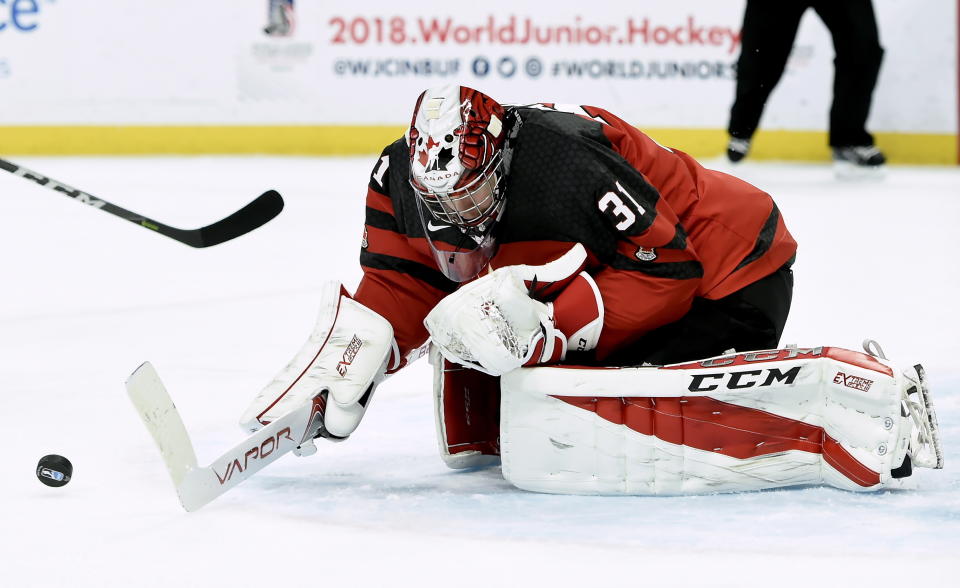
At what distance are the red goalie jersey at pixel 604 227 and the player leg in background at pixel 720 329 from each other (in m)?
0.03

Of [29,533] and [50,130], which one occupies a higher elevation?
[29,533]

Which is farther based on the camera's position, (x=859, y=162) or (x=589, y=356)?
(x=859, y=162)

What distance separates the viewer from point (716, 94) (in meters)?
7.35

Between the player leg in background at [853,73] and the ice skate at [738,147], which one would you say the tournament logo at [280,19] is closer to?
the ice skate at [738,147]

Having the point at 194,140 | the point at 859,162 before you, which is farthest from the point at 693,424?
the point at 194,140

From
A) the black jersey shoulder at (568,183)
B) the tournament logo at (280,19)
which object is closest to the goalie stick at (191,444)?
the black jersey shoulder at (568,183)

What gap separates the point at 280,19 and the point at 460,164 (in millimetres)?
5907

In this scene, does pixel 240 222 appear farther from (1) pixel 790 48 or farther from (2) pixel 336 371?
(1) pixel 790 48

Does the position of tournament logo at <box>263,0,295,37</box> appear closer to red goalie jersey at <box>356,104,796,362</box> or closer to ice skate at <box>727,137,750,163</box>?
ice skate at <box>727,137,750,163</box>

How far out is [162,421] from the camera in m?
1.94

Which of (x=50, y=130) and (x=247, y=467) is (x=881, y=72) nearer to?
(x=50, y=130)

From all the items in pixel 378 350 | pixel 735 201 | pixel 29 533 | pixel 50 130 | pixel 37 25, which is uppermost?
pixel 735 201

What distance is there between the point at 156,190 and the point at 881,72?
409 centimetres

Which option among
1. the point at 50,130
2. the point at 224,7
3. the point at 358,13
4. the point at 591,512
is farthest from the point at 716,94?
the point at 591,512
